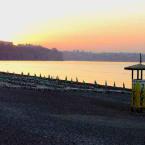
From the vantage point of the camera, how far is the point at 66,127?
19.9m

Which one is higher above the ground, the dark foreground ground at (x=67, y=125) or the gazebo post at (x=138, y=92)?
the gazebo post at (x=138, y=92)

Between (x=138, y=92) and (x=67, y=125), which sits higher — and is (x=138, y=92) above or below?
above

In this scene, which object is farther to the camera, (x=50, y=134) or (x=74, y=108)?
(x=74, y=108)

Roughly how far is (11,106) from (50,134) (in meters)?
9.80

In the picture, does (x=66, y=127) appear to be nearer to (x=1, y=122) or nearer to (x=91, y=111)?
(x=1, y=122)

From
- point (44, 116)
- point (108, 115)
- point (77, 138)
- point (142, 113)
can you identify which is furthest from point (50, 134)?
point (142, 113)

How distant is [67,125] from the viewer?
2056 centimetres

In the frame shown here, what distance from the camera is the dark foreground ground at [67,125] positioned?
16797 mm

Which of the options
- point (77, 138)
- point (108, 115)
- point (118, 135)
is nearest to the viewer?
point (77, 138)

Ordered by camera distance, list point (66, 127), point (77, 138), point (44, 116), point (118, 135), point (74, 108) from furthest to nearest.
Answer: point (74, 108) → point (44, 116) → point (66, 127) → point (118, 135) → point (77, 138)

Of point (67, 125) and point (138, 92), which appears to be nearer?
point (67, 125)

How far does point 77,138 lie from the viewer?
56.3ft

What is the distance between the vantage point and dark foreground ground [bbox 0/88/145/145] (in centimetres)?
1680

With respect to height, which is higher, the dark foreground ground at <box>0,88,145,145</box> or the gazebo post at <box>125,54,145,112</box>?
the gazebo post at <box>125,54,145,112</box>
